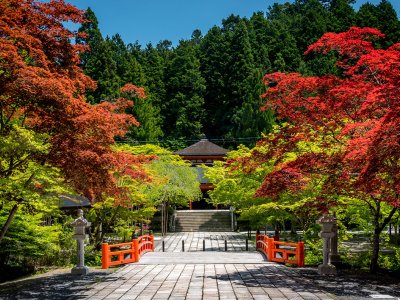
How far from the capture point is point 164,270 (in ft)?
46.7

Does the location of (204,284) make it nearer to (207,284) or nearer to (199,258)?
(207,284)

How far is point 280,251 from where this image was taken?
1580 cm

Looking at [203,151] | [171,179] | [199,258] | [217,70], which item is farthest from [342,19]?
[199,258]

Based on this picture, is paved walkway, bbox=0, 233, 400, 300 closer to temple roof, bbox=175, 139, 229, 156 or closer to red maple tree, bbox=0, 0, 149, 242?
red maple tree, bbox=0, 0, 149, 242

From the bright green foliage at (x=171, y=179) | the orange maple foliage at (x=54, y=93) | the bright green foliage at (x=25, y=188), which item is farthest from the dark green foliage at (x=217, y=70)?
the orange maple foliage at (x=54, y=93)

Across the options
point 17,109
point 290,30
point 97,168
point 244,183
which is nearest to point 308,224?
point 244,183

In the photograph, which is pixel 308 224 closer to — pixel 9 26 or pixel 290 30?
pixel 9 26

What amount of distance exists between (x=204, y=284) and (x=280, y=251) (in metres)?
5.24

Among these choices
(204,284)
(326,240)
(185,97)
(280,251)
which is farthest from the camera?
(185,97)

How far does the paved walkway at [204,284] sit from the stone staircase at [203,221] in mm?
20021

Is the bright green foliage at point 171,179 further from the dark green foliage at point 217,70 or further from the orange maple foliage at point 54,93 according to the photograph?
the dark green foliage at point 217,70

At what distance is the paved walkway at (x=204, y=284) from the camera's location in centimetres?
997

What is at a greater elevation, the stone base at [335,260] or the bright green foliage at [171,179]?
the bright green foliage at [171,179]

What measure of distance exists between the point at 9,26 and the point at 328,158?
843 cm
